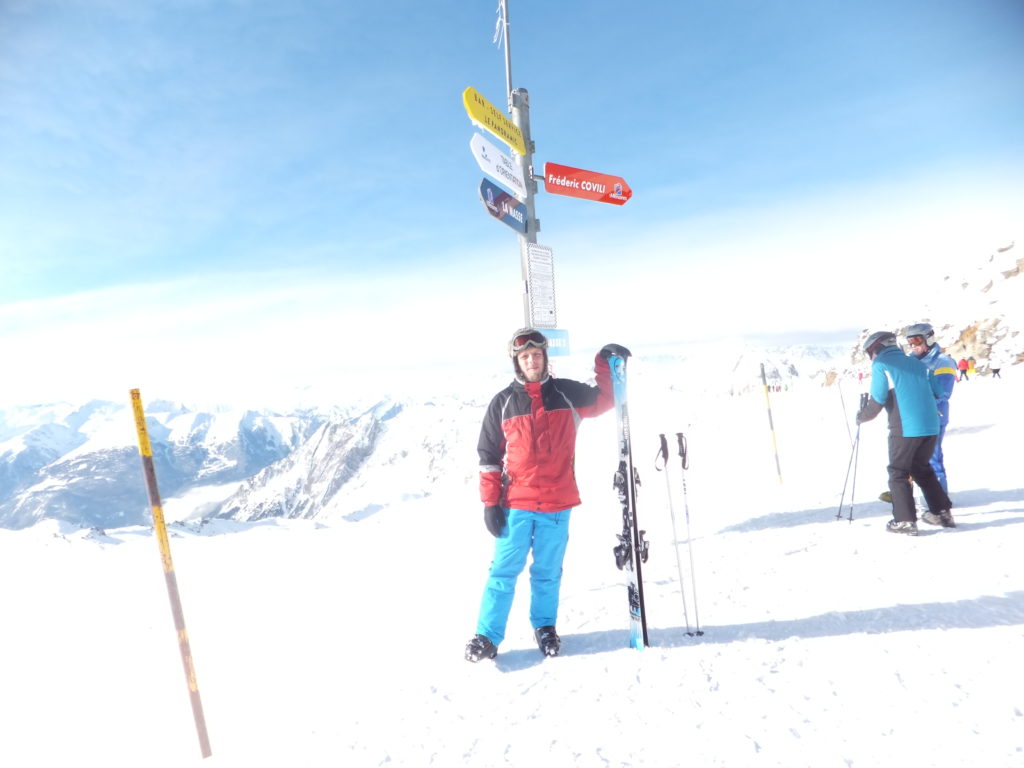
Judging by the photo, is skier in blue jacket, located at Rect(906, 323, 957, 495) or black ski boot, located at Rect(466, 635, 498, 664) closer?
black ski boot, located at Rect(466, 635, 498, 664)

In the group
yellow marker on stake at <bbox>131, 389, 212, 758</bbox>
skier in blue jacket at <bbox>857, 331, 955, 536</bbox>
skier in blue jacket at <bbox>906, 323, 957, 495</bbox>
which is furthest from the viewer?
skier in blue jacket at <bbox>906, 323, 957, 495</bbox>

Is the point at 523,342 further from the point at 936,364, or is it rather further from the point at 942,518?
the point at 936,364

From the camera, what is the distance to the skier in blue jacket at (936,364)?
24.1ft

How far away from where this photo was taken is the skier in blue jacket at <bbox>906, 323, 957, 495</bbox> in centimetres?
734

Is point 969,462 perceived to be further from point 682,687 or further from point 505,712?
point 505,712

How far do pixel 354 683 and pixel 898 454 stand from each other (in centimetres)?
663

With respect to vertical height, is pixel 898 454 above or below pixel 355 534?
above

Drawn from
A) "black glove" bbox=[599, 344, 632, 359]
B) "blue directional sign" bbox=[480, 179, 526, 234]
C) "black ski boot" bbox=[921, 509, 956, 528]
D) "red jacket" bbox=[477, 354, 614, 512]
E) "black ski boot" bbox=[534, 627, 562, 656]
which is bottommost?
"black ski boot" bbox=[921, 509, 956, 528]

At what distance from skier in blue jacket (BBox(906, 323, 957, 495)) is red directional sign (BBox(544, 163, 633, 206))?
15.4 ft

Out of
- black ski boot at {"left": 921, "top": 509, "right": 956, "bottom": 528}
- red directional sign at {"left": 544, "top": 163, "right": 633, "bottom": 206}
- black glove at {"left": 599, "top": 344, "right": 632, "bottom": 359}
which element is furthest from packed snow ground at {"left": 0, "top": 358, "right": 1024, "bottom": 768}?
red directional sign at {"left": 544, "top": 163, "right": 633, "bottom": 206}

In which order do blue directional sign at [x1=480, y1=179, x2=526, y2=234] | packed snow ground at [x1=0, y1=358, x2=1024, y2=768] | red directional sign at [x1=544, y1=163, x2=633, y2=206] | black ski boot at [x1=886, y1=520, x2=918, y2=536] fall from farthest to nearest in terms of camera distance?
red directional sign at [x1=544, y1=163, x2=633, y2=206] → black ski boot at [x1=886, y1=520, x2=918, y2=536] → blue directional sign at [x1=480, y1=179, x2=526, y2=234] → packed snow ground at [x1=0, y1=358, x2=1024, y2=768]

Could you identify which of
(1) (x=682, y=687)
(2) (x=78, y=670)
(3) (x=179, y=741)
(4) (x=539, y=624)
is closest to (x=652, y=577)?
(4) (x=539, y=624)

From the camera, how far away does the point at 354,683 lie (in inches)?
161

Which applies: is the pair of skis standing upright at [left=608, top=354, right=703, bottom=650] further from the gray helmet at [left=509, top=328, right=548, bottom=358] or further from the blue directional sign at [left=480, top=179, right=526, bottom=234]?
the blue directional sign at [left=480, top=179, right=526, bottom=234]
